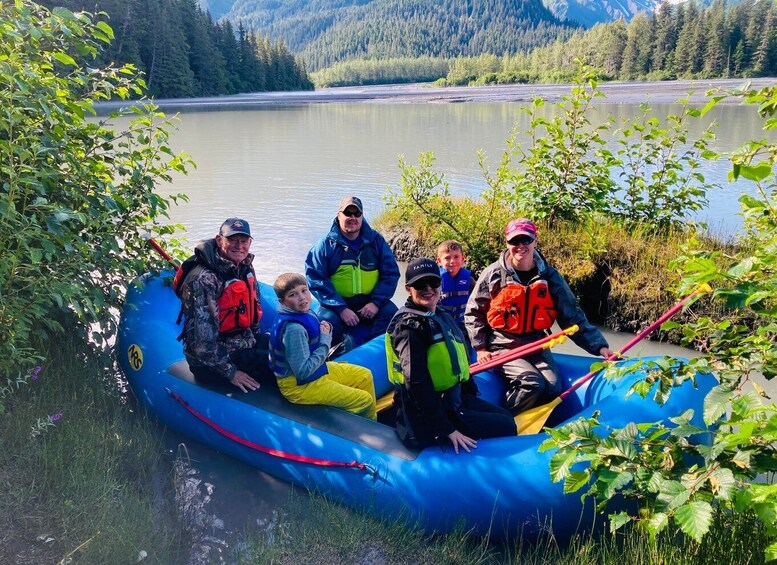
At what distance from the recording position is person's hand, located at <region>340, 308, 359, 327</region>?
4.30 metres

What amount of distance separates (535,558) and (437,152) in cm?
1303

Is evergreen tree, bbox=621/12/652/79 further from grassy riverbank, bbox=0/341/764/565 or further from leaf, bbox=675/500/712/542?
leaf, bbox=675/500/712/542

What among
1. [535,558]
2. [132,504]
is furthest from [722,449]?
[132,504]

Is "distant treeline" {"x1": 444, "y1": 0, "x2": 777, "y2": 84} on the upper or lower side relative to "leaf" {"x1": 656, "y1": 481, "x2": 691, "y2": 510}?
upper

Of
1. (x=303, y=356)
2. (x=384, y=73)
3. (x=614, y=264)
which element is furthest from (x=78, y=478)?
(x=384, y=73)

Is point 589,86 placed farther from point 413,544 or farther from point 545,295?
point 413,544

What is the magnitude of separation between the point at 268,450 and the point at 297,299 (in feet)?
2.66

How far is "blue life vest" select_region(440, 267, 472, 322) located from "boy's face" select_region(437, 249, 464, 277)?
0.03 m

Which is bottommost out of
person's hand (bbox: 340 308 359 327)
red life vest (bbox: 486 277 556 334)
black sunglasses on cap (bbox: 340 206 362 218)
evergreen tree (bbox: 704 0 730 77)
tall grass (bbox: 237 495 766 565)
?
tall grass (bbox: 237 495 766 565)

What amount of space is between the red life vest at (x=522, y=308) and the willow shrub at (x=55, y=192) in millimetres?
2184

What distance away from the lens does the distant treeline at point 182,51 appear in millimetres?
37688

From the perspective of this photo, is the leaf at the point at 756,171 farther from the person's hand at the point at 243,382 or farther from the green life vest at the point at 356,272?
the green life vest at the point at 356,272

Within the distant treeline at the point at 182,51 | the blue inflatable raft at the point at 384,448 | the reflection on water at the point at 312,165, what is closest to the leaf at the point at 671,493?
the blue inflatable raft at the point at 384,448

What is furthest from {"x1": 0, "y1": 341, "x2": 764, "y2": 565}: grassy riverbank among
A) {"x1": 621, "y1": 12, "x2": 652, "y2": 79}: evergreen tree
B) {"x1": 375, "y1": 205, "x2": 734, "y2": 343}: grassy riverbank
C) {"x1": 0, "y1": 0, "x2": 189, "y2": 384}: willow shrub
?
{"x1": 621, "y1": 12, "x2": 652, "y2": 79}: evergreen tree
